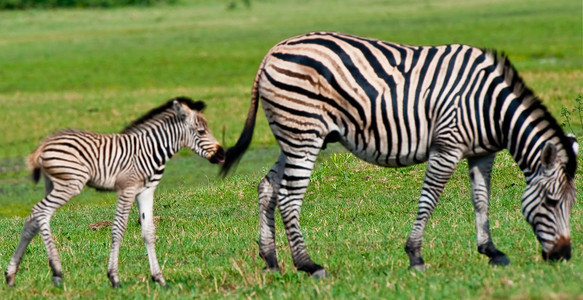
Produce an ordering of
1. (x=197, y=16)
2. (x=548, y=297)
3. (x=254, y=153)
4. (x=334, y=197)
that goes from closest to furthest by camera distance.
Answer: (x=548, y=297) → (x=334, y=197) → (x=254, y=153) → (x=197, y=16)

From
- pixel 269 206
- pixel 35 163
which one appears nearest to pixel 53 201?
pixel 35 163

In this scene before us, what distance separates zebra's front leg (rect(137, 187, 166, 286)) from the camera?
27.2ft

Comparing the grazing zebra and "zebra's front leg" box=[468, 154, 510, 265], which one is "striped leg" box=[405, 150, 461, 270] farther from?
the grazing zebra

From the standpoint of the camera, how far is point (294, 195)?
339 inches

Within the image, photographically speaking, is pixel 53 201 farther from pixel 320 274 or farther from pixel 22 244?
pixel 320 274

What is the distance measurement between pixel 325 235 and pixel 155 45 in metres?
43.9

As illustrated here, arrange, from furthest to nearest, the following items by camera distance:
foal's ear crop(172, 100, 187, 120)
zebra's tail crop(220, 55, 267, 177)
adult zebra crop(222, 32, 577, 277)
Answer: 1. zebra's tail crop(220, 55, 267, 177)
2. foal's ear crop(172, 100, 187, 120)
3. adult zebra crop(222, 32, 577, 277)

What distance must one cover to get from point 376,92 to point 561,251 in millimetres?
2280

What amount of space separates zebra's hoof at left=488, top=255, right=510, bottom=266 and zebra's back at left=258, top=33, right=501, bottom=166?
1010 millimetres

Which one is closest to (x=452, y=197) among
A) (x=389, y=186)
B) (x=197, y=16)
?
(x=389, y=186)

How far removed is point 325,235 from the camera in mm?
10422

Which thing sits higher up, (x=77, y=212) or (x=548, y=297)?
(x=548, y=297)

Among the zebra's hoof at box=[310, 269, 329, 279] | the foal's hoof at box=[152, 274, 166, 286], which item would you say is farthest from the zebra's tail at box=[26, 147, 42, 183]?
the zebra's hoof at box=[310, 269, 329, 279]

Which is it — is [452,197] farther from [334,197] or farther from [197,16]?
[197,16]
